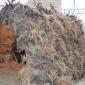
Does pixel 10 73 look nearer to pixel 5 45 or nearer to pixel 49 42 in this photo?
pixel 5 45

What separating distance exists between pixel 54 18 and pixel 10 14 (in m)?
0.75

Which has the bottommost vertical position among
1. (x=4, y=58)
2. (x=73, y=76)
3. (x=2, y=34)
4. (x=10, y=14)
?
(x=73, y=76)

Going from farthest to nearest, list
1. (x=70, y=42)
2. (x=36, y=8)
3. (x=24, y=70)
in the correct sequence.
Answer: (x=70, y=42), (x=36, y=8), (x=24, y=70)

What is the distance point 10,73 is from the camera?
3.05 m

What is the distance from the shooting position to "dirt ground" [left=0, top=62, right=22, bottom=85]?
304cm

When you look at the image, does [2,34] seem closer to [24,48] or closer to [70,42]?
[24,48]

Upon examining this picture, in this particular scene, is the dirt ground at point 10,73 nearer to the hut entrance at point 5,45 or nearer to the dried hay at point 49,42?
the hut entrance at point 5,45

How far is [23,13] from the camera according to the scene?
3490mm

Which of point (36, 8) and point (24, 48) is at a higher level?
point (36, 8)

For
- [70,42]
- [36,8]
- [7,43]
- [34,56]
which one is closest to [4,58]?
[7,43]

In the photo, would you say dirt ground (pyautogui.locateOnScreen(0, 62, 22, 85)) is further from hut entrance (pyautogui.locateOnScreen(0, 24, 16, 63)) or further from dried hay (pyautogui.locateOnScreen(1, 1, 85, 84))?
dried hay (pyautogui.locateOnScreen(1, 1, 85, 84))

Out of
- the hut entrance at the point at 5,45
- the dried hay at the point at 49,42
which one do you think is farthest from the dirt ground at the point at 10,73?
the dried hay at the point at 49,42


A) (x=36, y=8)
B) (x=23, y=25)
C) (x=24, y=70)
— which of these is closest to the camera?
(x=24, y=70)

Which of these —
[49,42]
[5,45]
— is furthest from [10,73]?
[49,42]
